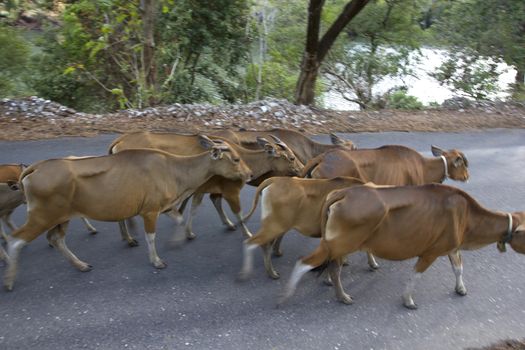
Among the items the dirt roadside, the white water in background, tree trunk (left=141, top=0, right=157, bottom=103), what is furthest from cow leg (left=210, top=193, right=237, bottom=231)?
the white water in background

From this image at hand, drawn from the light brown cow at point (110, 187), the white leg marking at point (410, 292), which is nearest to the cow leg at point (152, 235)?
the light brown cow at point (110, 187)

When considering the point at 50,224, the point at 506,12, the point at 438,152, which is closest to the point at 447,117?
the point at 506,12

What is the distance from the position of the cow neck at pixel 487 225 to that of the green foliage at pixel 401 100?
12.1 metres

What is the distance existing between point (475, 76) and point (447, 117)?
14.0 ft

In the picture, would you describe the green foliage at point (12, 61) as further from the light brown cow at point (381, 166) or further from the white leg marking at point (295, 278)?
the white leg marking at point (295, 278)

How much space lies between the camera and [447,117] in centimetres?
→ 1347

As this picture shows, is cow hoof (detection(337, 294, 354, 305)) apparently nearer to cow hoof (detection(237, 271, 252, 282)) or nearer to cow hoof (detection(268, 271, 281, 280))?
cow hoof (detection(268, 271, 281, 280))

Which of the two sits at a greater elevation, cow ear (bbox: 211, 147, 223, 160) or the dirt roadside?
cow ear (bbox: 211, 147, 223, 160)

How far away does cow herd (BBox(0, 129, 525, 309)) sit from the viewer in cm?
520

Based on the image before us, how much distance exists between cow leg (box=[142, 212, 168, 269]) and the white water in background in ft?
45.2

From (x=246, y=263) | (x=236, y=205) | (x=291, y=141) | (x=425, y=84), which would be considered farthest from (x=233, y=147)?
(x=425, y=84)

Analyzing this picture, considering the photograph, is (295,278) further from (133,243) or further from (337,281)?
(133,243)

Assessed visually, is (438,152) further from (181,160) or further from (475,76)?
(475,76)

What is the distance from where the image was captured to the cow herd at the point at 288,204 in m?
5.20
